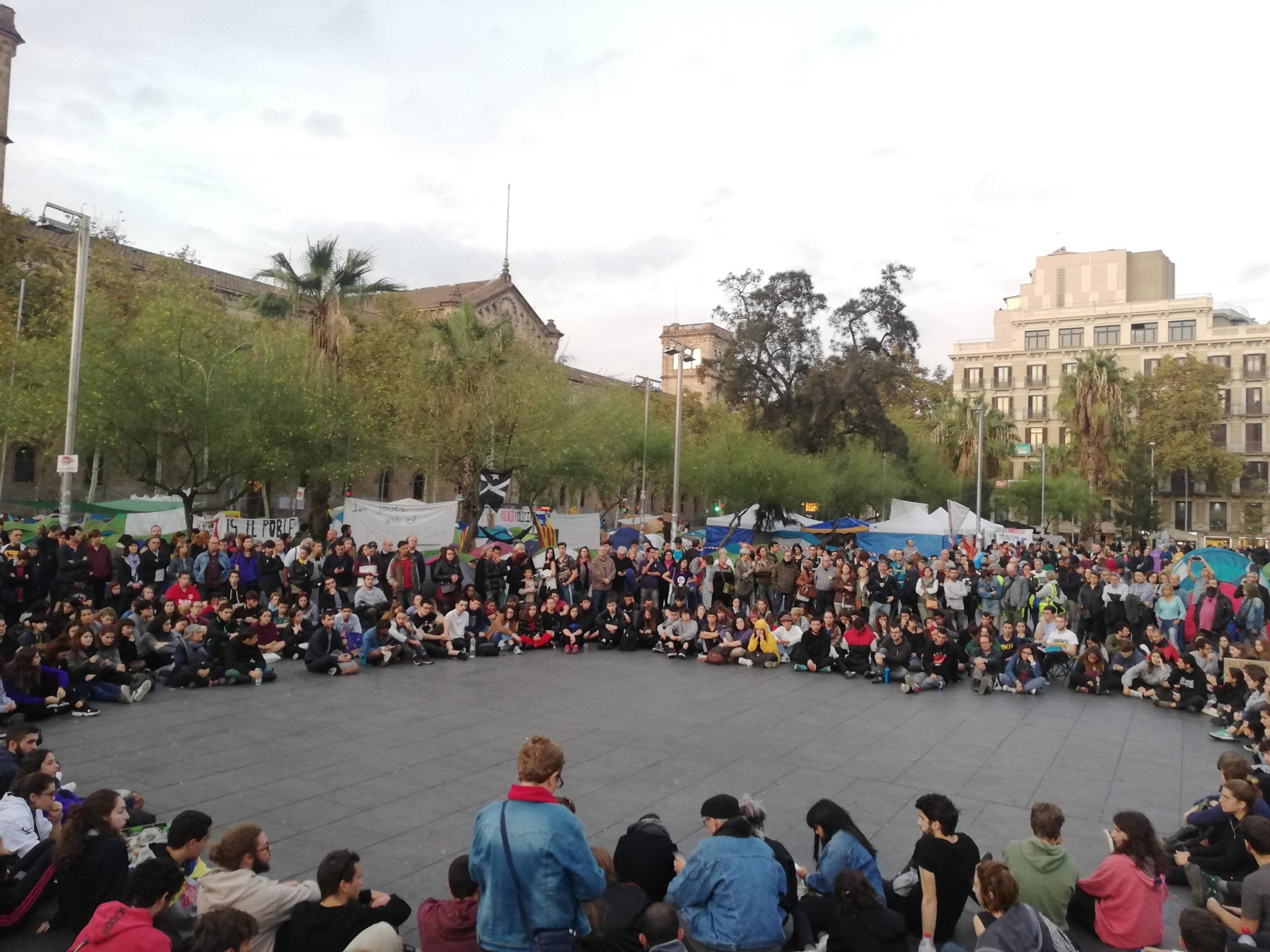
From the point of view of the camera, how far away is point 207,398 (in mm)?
21125

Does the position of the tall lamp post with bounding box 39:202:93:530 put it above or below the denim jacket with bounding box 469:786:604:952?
above

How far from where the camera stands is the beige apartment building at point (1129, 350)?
68.1 m

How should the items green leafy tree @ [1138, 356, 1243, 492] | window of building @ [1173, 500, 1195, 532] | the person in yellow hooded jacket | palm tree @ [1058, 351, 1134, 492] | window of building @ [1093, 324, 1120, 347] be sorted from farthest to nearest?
1. window of building @ [1093, 324, 1120, 347]
2. window of building @ [1173, 500, 1195, 532]
3. green leafy tree @ [1138, 356, 1243, 492]
4. palm tree @ [1058, 351, 1134, 492]
5. the person in yellow hooded jacket

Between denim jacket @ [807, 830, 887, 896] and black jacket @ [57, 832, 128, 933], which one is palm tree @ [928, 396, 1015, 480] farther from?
black jacket @ [57, 832, 128, 933]

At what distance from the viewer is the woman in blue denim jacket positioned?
3.57 m

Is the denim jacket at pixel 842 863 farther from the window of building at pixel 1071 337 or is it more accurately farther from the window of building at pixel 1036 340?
the window of building at pixel 1071 337

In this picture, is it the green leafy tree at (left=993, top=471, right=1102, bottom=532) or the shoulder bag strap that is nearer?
the shoulder bag strap

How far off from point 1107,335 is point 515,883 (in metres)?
83.4

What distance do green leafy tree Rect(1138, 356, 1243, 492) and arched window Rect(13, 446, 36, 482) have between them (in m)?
62.4

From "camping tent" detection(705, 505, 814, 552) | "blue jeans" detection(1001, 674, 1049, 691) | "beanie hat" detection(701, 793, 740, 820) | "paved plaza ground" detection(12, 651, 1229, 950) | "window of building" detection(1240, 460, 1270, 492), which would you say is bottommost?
"paved plaza ground" detection(12, 651, 1229, 950)

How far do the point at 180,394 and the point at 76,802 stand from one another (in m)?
17.0

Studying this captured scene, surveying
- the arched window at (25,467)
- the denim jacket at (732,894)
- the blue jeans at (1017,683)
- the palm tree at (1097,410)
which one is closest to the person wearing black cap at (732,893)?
the denim jacket at (732,894)

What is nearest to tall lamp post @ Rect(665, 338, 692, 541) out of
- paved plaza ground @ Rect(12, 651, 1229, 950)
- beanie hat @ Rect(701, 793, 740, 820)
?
paved plaza ground @ Rect(12, 651, 1229, 950)

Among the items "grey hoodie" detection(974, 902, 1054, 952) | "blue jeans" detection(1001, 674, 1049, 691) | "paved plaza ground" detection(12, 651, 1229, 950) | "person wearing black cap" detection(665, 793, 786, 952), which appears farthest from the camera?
"blue jeans" detection(1001, 674, 1049, 691)
